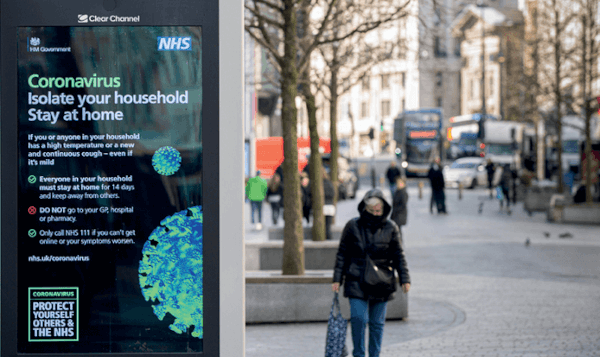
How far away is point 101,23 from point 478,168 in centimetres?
4505

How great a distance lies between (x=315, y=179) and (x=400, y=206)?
322cm

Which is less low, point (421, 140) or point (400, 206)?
point (421, 140)

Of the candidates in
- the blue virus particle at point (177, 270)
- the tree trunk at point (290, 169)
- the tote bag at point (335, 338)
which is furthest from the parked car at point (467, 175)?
the blue virus particle at point (177, 270)

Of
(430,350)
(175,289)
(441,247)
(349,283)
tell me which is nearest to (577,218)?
(441,247)

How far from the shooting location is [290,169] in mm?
10055

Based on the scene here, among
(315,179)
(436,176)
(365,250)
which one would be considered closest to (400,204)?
(315,179)

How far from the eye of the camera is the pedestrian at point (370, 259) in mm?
6703

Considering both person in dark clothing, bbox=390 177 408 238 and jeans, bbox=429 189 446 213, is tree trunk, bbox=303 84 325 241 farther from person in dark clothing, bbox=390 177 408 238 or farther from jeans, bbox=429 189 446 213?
jeans, bbox=429 189 446 213

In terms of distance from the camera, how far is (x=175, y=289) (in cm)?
397

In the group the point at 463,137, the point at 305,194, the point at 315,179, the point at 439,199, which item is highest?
the point at 463,137

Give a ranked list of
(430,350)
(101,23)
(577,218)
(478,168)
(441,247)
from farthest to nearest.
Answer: (478,168)
(577,218)
(441,247)
(430,350)
(101,23)

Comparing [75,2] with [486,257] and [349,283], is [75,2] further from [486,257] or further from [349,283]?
[486,257]

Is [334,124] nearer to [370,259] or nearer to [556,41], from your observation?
[556,41]

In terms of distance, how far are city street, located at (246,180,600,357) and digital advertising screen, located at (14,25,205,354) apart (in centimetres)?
418
